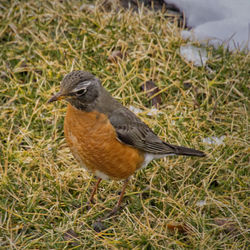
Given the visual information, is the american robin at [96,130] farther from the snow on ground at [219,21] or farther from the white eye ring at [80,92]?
the snow on ground at [219,21]

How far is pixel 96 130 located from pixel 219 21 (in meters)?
3.38

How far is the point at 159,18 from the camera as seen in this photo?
6.32 meters

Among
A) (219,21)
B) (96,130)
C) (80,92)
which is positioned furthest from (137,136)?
(219,21)

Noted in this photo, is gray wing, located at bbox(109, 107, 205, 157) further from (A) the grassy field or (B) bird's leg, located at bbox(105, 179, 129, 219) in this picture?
(B) bird's leg, located at bbox(105, 179, 129, 219)

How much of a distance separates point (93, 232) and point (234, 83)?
272 centimetres

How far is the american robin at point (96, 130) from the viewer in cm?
368

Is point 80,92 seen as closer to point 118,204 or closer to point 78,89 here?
point 78,89

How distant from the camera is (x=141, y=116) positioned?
5.09 m

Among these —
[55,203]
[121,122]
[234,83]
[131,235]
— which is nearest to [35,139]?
[55,203]

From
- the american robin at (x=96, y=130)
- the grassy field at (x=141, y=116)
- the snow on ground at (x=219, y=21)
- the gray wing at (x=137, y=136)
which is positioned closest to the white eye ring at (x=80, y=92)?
the american robin at (x=96, y=130)

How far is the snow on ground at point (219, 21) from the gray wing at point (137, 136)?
7.06 ft

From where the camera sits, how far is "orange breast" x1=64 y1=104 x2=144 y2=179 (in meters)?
3.73

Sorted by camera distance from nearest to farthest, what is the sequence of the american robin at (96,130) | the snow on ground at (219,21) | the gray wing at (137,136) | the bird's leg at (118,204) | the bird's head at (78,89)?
the bird's head at (78,89) < the american robin at (96,130) < the gray wing at (137,136) < the bird's leg at (118,204) < the snow on ground at (219,21)

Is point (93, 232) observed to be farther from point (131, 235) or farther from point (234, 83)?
point (234, 83)
